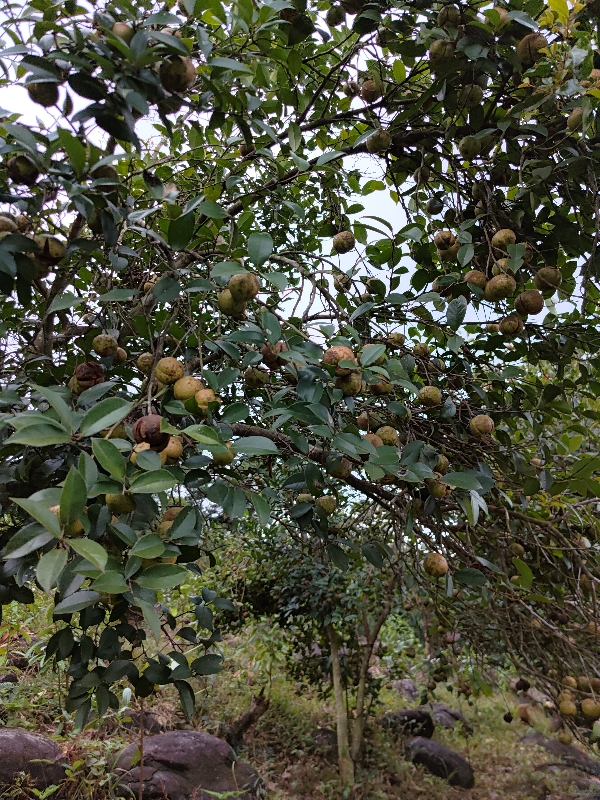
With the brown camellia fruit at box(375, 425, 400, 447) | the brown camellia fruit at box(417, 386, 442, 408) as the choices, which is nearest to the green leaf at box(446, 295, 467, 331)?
the brown camellia fruit at box(417, 386, 442, 408)

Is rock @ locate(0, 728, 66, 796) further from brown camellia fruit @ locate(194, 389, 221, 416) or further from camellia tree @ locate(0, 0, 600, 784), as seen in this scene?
brown camellia fruit @ locate(194, 389, 221, 416)

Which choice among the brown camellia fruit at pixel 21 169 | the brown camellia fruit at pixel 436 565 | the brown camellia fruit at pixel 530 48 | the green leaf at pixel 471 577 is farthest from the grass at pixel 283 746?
the brown camellia fruit at pixel 530 48

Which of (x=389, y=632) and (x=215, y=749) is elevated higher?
(x=389, y=632)

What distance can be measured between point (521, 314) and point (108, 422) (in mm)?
1192

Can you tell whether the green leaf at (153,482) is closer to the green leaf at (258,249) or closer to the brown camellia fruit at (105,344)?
the green leaf at (258,249)

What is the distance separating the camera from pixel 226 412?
3.36ft

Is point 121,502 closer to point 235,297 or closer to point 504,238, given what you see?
point 235,297

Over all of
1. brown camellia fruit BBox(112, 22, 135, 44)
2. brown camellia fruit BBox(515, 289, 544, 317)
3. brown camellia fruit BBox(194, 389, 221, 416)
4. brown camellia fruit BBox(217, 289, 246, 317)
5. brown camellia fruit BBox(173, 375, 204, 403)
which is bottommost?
brown camellia fruit BBox(194, 389, 221, 416)

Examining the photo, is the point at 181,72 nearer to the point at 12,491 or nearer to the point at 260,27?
the point at 260,27

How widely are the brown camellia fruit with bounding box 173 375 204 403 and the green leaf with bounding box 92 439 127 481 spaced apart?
0.29 meters

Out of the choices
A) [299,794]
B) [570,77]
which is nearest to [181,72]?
[570,77]

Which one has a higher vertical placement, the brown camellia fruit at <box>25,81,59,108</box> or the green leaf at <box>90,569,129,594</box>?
the brown camellia fruit at <box>25,81,59,108</box>

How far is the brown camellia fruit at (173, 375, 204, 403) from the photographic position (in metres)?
1.01

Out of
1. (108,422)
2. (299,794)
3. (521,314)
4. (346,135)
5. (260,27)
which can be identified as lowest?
(299,794)
